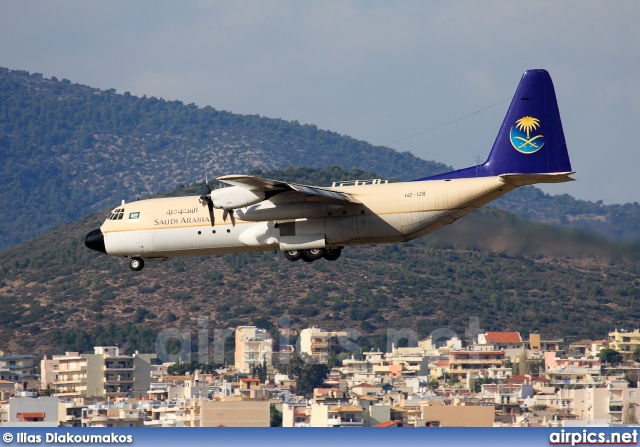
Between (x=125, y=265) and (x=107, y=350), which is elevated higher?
(x=125, y=265)

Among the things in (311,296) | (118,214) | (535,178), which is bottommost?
(118,214)

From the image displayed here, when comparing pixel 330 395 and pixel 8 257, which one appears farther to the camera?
pixel 8 257

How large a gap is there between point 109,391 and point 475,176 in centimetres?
5658

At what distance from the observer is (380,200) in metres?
43.9

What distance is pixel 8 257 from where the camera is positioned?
151375 mm

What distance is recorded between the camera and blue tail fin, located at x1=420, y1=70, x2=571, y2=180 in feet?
142

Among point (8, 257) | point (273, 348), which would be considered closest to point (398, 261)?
point (273, 348)

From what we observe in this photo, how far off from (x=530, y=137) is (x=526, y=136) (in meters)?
0.19

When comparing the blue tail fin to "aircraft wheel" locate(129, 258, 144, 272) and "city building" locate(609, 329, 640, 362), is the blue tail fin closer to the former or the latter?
"aircraft wheel" locate(129, 258, 144, 272)

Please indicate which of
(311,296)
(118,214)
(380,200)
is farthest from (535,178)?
(311,296)

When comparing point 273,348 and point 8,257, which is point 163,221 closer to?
point 273,348

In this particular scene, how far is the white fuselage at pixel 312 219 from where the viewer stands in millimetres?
43406

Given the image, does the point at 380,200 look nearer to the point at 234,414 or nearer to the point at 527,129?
the point at 527,129

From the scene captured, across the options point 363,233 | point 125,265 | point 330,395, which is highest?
point 125,265
